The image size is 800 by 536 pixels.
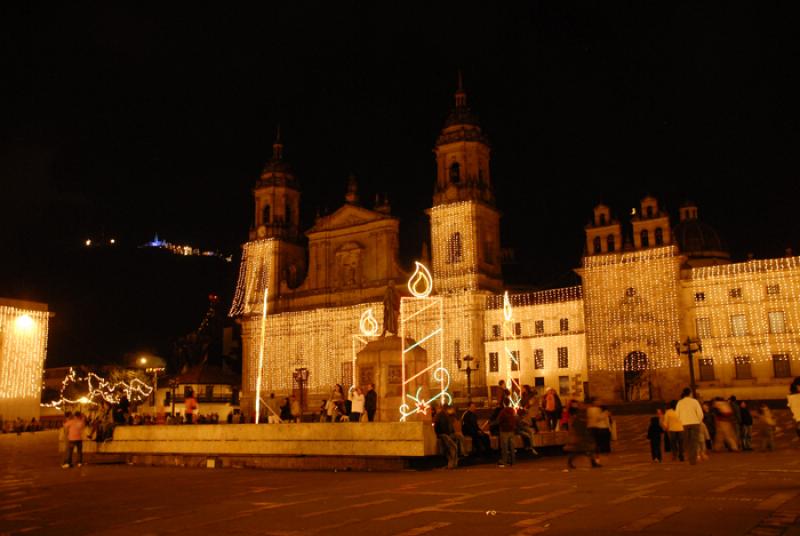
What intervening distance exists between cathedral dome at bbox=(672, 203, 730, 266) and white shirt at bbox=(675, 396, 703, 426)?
44426mm

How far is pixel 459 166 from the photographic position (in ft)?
184

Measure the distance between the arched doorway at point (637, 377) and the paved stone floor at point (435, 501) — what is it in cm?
3193

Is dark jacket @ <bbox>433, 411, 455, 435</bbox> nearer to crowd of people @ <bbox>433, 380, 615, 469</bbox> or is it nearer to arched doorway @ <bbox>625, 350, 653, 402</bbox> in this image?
crowd of people @ <bbox>433, 380, 615, 469</bbox>

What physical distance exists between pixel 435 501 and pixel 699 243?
173 ft

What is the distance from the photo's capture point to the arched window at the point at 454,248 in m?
54.5

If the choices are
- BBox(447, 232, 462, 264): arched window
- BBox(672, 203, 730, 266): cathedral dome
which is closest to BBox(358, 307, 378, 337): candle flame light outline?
BBox(447, 232, 462, 264): arched window

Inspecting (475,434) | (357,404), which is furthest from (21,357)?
(475,434)

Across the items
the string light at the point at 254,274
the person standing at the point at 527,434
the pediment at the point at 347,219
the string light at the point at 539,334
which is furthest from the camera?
the string light at the point at 254,274

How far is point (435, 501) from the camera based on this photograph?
988 centimetres

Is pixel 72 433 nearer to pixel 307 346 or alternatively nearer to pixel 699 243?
pixel 307 346

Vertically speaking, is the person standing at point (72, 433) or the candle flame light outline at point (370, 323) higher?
the candle flame light outline at point (370, 323)

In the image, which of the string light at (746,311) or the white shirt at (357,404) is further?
the string light at (746,311)

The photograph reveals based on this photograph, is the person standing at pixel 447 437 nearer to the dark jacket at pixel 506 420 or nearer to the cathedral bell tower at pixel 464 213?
the dark jacket at pixel 506 420

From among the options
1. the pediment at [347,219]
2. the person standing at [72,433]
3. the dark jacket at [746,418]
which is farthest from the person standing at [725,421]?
the pediment at [347,219]
